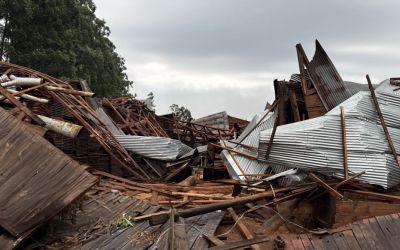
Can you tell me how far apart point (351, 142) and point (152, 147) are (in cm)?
527

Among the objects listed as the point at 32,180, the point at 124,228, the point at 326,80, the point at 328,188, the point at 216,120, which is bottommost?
the point at 124,228

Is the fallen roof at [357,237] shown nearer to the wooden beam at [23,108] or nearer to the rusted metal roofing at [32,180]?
the rusted metal roofing at [32,180]

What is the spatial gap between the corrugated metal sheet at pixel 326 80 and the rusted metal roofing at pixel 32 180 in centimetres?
496

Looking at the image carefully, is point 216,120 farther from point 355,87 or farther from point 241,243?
point 241,243

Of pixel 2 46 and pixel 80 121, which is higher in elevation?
pixel 2 46

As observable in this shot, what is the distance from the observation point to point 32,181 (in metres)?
5.67

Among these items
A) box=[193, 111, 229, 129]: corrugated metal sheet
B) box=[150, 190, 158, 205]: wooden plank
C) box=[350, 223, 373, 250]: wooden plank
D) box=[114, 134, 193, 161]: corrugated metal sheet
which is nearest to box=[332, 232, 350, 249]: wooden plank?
box=[350, 223, 373, 250]: wooden plank

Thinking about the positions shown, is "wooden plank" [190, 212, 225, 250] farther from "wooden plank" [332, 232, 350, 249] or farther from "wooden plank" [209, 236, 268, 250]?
"wooden plank" [332, 232, 350, 249]

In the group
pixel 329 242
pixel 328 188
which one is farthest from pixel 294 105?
pixel 329 242

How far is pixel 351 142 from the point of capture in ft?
22.1

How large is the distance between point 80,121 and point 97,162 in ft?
4.35

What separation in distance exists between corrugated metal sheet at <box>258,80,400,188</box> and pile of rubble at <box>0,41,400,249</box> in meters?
0.02

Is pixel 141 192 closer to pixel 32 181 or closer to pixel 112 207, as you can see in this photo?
pixel 112 207

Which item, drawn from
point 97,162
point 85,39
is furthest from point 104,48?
point 97,162
